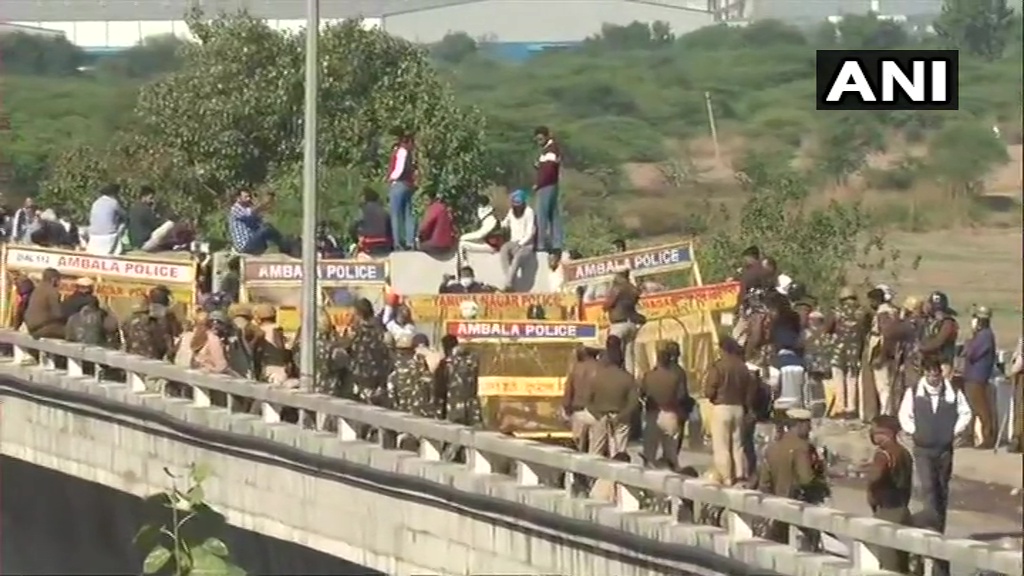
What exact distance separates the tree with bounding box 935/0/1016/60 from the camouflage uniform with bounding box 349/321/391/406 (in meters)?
5.01

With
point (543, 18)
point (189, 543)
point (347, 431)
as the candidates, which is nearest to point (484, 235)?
point (347, 431)

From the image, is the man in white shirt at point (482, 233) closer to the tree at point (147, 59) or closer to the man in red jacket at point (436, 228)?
the man in red jacket at point (436, 228)

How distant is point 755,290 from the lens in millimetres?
13375

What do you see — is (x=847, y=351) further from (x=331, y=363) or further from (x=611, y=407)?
(x=331, y=363)

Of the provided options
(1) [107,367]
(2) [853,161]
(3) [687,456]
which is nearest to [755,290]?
(3) [687,456]

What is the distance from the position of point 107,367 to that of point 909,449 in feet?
22.8

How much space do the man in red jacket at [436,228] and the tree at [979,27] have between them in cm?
491

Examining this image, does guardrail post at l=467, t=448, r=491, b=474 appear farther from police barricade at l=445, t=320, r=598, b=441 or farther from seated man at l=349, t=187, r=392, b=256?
seated man at l=349, t=187, r=392, b=256

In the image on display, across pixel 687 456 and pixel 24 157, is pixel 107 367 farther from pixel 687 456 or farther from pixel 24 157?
pixel 687 456

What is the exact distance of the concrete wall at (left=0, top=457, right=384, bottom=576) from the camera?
17.5 m

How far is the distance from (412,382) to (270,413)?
3.98 feet

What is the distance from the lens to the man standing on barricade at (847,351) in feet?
41.4

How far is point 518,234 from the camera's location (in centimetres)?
1473

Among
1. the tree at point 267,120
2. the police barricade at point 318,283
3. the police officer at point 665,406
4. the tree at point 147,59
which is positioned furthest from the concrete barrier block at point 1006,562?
the tree at point 147,59
